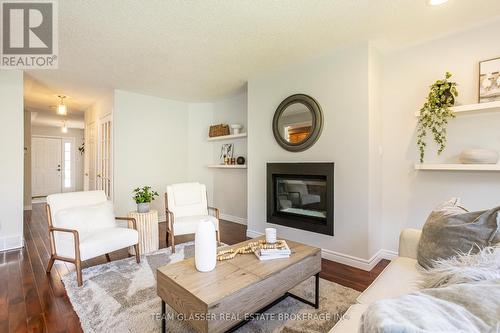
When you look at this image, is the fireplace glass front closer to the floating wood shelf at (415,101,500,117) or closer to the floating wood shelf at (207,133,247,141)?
the floating wood shelf at (207,133,247,141)

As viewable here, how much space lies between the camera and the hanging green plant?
2.52 meters

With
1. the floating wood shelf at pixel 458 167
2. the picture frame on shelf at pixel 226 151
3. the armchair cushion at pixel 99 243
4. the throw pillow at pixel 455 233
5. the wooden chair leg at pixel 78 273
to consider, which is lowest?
the wooden chair leg at pixel 78 273

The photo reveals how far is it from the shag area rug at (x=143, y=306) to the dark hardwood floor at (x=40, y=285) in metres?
0.10

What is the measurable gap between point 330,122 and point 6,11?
3319 mm

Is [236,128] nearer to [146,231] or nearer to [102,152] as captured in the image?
[146,231]

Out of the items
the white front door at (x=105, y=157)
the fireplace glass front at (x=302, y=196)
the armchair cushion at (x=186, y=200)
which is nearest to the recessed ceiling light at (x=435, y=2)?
the fireplace glass front at (x=302, y=196)

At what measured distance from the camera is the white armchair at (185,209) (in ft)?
10.4

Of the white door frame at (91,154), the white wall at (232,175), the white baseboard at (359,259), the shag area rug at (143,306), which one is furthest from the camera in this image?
the white door frame at (91,154)

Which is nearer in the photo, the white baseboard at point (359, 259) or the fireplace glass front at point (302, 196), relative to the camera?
the white baseboard at point (359, 259)

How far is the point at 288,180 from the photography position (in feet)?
11.3

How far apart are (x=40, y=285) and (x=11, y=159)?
80.3 inches

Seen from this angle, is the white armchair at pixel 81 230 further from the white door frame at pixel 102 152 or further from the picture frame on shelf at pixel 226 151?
the picture frame on shelf at pixel 226 151

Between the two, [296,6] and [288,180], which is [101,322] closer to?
[288,180]

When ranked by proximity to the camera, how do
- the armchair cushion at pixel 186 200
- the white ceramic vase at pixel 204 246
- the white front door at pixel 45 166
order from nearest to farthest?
the white ceramic vase at pixel 204 246 < the armchair cushion at pixel 186 200 < the white front door at pixel 45 166
